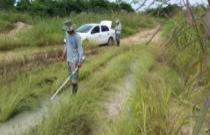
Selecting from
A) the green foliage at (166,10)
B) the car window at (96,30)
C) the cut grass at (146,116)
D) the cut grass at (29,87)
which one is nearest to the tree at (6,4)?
the car window at (96,30)

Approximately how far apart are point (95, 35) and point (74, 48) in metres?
17.8

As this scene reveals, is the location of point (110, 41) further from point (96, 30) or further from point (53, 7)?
point (53, 7)

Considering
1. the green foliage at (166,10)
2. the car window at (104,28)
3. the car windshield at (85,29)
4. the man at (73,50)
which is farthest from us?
the car window at (104,28)

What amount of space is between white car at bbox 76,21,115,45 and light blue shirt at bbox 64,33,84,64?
622 inches

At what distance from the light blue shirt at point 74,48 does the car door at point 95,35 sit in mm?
16636

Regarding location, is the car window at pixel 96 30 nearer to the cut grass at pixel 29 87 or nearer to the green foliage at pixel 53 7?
the cut grass at pixel 29 87

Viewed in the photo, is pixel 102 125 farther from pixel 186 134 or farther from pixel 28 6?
pixel 28 6

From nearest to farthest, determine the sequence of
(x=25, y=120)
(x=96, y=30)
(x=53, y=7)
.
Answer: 1. (x=25, y=120)
2. (x=96, y=30)
3. (x=53, y=7)

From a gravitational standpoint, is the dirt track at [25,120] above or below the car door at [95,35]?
above

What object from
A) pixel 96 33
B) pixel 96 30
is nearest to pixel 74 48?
pixel 96 33

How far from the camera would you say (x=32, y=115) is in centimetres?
1066

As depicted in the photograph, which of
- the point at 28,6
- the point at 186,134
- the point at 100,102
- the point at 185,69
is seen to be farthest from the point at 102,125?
the point at 28,6

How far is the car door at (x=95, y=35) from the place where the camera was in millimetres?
29392

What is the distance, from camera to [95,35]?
29906 mm
